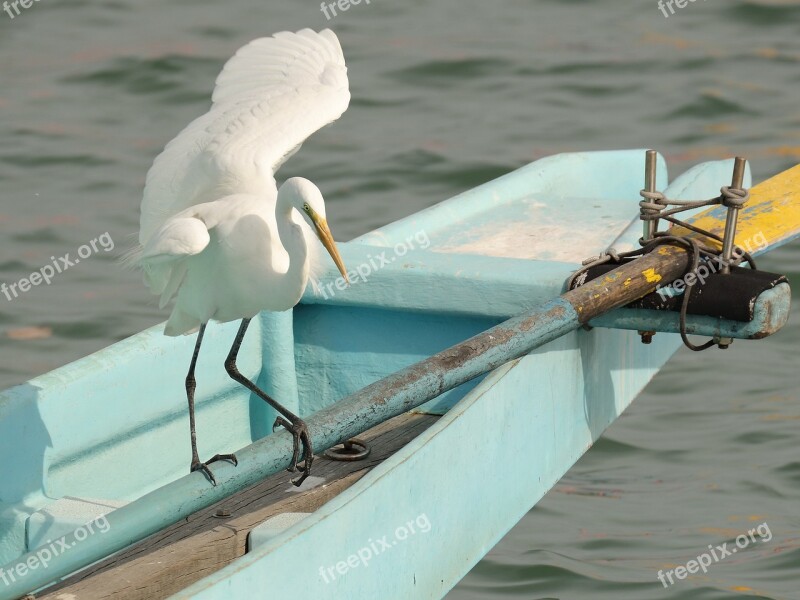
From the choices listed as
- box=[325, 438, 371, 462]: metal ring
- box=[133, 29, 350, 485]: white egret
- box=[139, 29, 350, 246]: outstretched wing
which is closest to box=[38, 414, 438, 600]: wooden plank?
box=[325, 438, 371, 462]: metal ring

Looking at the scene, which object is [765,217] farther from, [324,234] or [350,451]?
[324,234]

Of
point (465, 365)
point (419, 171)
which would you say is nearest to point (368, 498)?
point (465, 365)

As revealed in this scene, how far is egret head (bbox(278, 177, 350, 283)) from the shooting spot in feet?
9.30

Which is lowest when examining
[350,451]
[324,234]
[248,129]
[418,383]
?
[350,451]

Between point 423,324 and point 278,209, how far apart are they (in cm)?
103

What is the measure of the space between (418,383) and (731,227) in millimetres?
1099

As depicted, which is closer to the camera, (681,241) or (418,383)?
(418,383)

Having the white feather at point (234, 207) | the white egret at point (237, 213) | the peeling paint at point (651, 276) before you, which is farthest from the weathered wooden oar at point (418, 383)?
the white feather at point (234, 207)

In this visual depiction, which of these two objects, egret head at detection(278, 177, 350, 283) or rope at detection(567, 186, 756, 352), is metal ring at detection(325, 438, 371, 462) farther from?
egret head at detection(278, 177, 350, 283)

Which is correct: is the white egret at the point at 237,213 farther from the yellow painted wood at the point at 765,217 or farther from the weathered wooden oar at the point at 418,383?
the yellow painted wood at the point at 765,217

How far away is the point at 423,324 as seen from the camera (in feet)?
12.7

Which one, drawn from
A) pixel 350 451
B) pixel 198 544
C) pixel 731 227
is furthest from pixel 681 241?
pixel 198 544

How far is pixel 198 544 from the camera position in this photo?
9.90ft

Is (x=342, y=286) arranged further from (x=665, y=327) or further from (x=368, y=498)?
(x=368, y=498)
